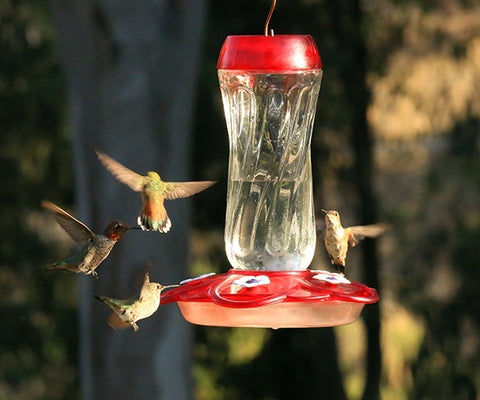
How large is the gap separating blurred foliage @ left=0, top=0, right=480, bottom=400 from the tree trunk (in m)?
1.52

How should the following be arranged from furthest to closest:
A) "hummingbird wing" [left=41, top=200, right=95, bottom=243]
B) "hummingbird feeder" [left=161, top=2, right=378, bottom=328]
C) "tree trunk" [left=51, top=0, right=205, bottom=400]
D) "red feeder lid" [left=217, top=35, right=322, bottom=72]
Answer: "tree trunk" [left=51, top=0, right=205, bottom=400] < "hummingbird feeder" [left=161, top=2, right=378, bottom=328] < "hummingbird wing" [left=41, top=200, right=95, bottom=243] < "red feeder lid" [left=217, top=35, right=322, bottom=72]

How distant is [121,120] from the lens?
614cm

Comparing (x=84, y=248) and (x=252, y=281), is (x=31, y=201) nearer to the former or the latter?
(x=84, y=248)

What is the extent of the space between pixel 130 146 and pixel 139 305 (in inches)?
146

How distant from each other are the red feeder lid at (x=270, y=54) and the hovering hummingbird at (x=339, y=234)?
0.63m

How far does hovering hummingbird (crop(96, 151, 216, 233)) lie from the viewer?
248cm

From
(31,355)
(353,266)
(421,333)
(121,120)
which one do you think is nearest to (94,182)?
(121,120)

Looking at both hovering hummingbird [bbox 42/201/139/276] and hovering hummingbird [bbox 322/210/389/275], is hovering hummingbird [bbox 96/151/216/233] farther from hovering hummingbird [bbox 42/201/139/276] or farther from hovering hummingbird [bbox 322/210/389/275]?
hovering hummingbird [bbox 322/210/389/275]

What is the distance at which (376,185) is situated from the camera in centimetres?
816

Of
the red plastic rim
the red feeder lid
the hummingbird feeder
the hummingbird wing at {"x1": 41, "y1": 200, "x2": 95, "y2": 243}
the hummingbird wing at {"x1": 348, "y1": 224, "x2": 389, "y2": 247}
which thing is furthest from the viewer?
the hummingbird wing at {"x1": 348, "y1": 224, "x2": 389, "y2": 247}

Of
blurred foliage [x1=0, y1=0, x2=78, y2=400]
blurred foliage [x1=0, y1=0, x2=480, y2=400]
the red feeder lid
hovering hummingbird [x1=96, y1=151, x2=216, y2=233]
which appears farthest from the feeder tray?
blurred foliage [x1=0, y1=0, x2=78, y2=400]

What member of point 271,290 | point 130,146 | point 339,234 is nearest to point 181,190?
point 271,290

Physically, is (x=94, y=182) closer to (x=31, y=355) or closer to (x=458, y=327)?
(x=31, y=355)

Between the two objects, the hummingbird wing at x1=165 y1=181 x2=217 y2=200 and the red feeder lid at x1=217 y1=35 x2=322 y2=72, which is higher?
the red feeder lid at x1=217 y1=35 x2=322 y2=72
